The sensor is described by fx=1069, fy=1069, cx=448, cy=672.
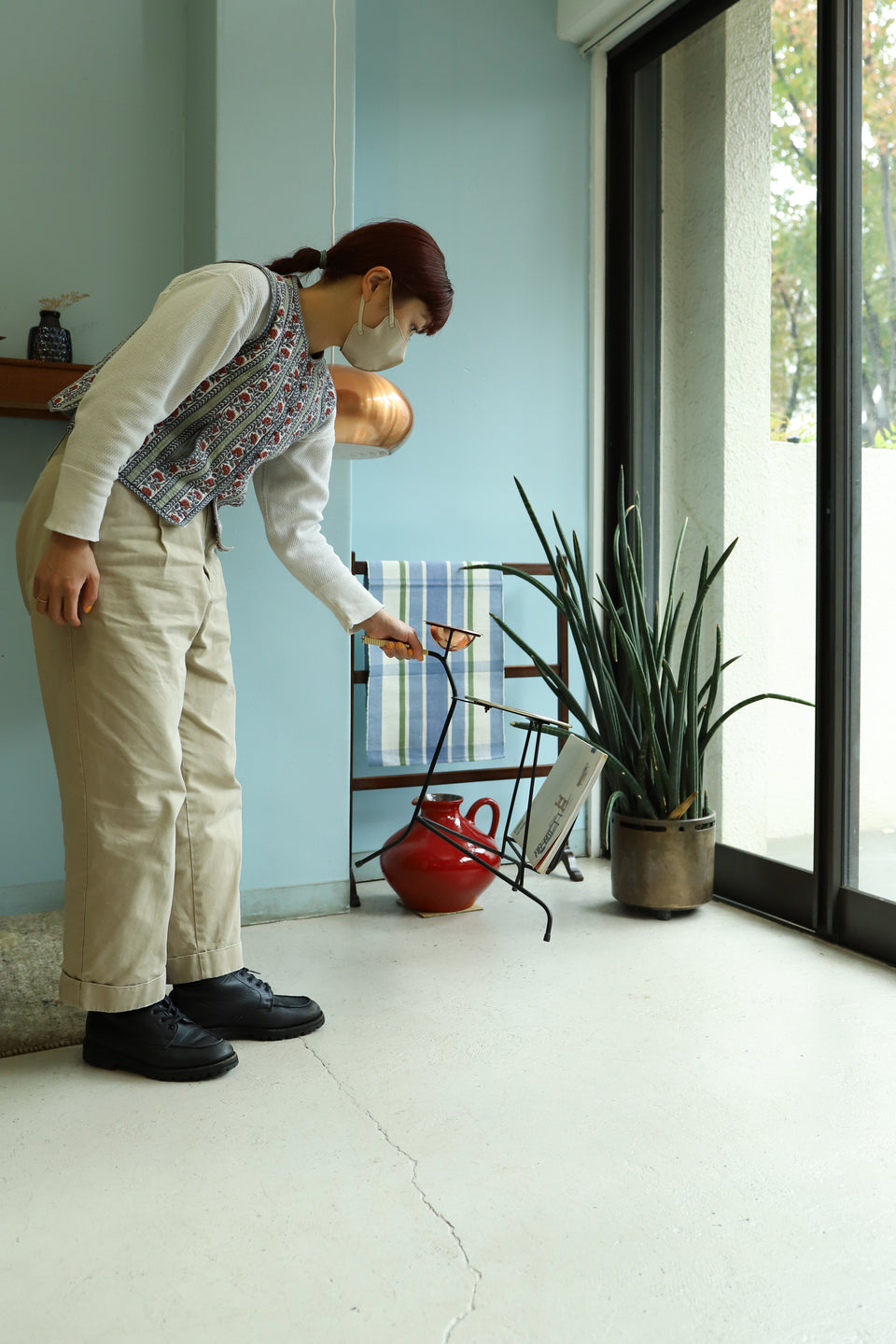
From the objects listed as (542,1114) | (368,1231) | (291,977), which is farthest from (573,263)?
(368,1231)

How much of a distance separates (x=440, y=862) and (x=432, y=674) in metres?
0.57

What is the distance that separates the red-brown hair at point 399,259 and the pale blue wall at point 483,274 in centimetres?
118

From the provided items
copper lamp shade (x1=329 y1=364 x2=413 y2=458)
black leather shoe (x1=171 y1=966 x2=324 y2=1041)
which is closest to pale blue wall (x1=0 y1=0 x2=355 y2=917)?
copper lamp shade (x1=329 y1=364 x2=413 y2=458)

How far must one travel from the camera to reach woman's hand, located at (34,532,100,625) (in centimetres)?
158

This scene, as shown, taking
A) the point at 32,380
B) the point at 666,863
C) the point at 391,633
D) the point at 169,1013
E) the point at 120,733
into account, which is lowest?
the point at 169,1013

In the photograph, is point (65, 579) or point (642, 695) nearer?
point (65, 579)

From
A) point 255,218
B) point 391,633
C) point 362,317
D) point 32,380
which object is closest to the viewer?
point 362,317

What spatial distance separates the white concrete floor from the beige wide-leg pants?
0.74ft

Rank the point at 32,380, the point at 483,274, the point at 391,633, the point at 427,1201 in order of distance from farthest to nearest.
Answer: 1. the point at 483,274
2. the point at 32,380
3. the point at 391,633
4. the point at 427,1201

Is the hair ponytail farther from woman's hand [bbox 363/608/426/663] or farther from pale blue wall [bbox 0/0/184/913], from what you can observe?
pale blue wall [bbox 0/0/184/913]

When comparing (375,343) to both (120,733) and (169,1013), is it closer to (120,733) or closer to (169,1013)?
(120,733)

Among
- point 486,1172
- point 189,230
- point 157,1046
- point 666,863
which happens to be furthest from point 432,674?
point 486,1172

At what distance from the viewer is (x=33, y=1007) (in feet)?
6.23

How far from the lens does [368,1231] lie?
1.32m
